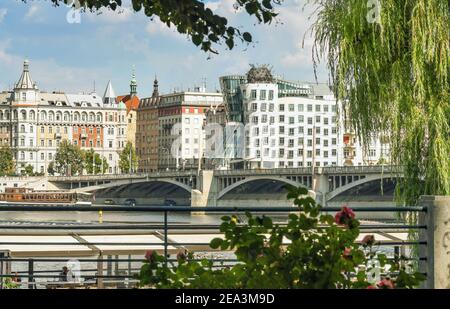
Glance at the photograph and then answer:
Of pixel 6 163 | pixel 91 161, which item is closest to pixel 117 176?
pixel 91 161

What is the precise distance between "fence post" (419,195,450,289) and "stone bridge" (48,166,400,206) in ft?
153

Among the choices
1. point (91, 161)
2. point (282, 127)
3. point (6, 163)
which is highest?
point (282, 127)

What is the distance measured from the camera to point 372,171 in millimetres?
61719

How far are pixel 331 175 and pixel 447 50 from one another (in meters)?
61.0

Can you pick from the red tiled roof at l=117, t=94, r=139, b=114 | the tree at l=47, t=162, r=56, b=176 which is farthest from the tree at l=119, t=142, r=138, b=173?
the red tiled roof at l=117, t=94, r=139, b=114

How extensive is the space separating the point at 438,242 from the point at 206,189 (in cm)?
7909

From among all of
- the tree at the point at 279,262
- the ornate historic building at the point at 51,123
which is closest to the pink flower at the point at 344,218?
the tree at the point at 279,262

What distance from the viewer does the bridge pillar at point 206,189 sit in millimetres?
83562

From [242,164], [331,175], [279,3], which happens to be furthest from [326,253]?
[242,164]

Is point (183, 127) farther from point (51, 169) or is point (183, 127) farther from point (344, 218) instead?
point (344, 218)

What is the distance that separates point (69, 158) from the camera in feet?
405

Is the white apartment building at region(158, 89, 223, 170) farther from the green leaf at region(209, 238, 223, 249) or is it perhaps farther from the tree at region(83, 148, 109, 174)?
the green leaf at region(209, 238, 223, 249)

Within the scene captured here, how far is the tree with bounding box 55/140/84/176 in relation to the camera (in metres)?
123

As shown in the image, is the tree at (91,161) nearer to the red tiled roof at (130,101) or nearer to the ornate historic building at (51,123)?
the ornate historic building at (51,123)
